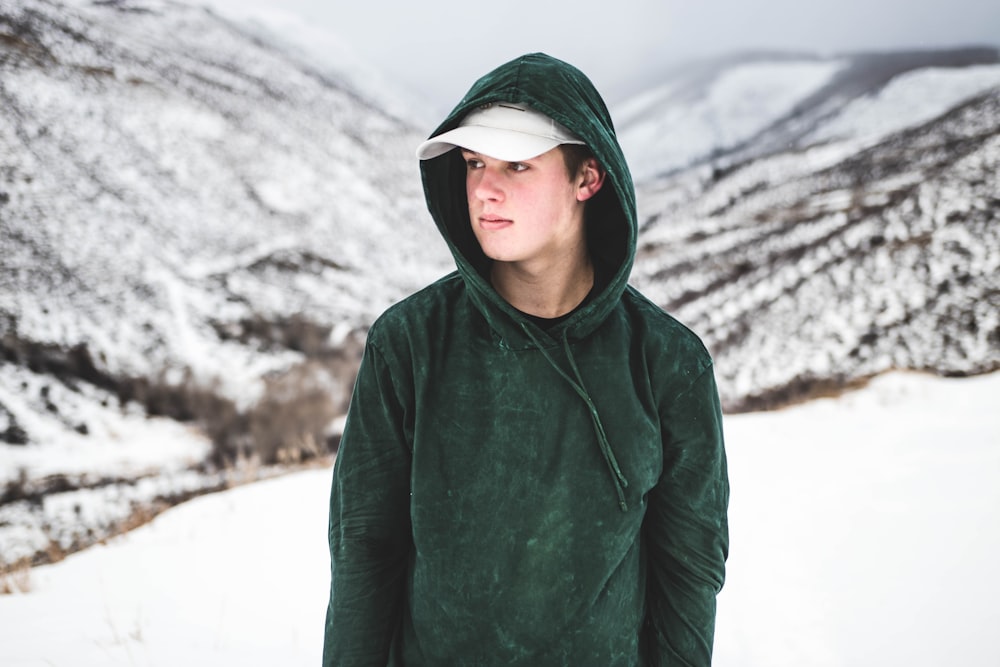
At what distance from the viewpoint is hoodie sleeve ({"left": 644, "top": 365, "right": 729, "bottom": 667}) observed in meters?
1.46

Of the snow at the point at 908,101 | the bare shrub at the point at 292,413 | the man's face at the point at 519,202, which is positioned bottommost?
the bare shrub at the point at 292,413

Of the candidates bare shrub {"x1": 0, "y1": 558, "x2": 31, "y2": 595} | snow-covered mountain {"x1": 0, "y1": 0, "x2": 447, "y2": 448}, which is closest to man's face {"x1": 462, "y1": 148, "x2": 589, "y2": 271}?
bare shrub {"x1": 0, "y1": 558, "x2": 31, "y2": 595}

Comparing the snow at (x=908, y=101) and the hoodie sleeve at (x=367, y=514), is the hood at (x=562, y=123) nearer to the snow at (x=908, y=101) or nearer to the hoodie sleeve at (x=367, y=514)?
the hoodie sleeve at (x=367, y=514)

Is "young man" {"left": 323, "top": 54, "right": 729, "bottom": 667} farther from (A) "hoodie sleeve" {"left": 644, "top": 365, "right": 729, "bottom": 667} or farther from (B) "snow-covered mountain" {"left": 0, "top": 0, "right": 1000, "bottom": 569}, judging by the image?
(B) "snow-covered mountain" {"left": 0, "top": 0, "right": 1000, "bottom": 569}

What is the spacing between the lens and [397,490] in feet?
4.93

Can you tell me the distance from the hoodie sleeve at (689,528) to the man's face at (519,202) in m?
0.53

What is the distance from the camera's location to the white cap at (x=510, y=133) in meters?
1.31

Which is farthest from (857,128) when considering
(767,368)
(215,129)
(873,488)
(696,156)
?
(873,488)

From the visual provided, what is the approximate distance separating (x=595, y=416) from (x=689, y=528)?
0.43 metres

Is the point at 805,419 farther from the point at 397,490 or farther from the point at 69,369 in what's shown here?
the point at 69,369

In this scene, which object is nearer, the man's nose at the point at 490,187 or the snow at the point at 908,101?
the man's nose at the point at 490,187

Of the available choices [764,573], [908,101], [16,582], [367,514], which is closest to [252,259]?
[16,582]

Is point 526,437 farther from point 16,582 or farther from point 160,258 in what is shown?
point 160,258

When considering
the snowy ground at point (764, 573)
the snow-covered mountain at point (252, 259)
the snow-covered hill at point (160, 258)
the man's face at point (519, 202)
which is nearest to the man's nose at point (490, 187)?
the man's face at point (519, 202)
